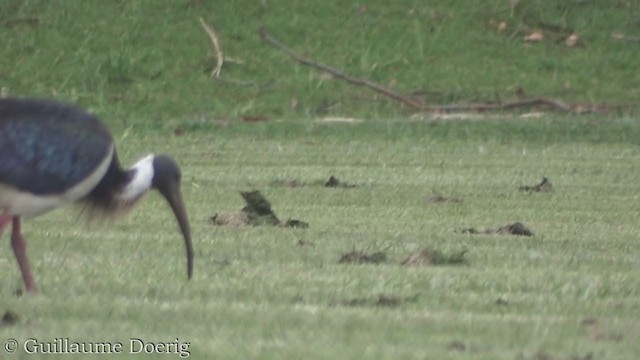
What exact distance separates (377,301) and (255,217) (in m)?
3.88

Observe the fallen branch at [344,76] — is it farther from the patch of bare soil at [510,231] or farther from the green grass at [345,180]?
the patch of bare soil at [510,231]

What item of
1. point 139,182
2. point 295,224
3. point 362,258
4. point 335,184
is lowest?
point 335,184

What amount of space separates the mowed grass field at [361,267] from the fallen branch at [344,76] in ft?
14.7

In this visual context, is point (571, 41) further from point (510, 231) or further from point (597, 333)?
point (597, 333)

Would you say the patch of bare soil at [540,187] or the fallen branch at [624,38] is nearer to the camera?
the patch of bare soil at [540,187]

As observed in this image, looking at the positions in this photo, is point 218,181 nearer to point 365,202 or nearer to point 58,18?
point 365,202

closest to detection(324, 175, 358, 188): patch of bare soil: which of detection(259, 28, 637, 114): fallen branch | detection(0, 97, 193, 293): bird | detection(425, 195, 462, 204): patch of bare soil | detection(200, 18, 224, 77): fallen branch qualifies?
detection(425, 195, 462, 204): patch of bare soil

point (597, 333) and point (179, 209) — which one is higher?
point (597, 333)

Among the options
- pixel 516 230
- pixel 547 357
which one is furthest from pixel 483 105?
pixel 547 357

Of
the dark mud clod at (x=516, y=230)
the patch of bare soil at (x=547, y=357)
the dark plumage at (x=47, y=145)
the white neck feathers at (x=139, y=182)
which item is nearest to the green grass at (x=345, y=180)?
the patch of bare soil at (x=547, y=357)

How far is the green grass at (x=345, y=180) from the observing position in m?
7.76

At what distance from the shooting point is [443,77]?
24422 mm

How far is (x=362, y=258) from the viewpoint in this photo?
10.2 m

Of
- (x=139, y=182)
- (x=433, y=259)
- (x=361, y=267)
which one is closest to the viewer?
(x=139, y=182)
